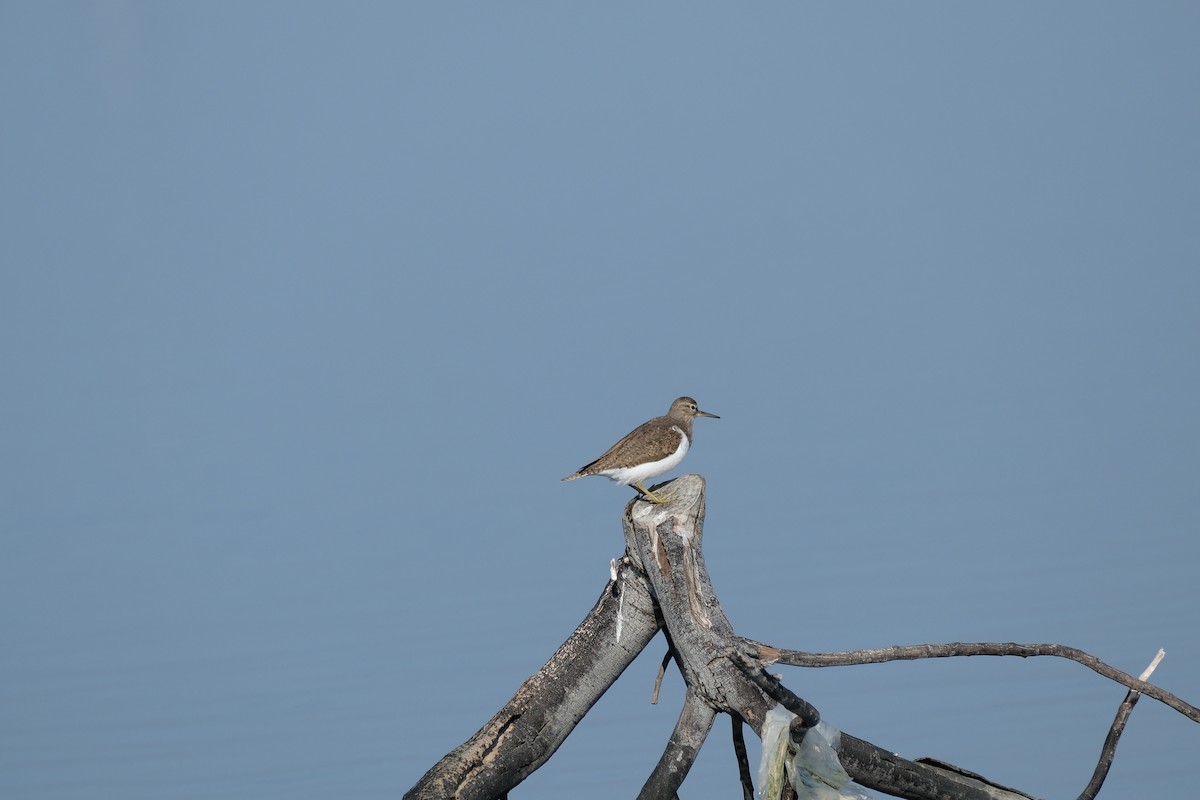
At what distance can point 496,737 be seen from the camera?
6664 millimetres

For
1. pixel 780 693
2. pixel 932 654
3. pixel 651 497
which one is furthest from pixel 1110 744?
pixel 651 497

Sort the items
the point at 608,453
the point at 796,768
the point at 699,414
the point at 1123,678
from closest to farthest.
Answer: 1. the point at 796,768
2. the point at 1123,678
3. the point at 608,453
4. the point at 699,414

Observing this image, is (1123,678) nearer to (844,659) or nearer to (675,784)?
(844,659)

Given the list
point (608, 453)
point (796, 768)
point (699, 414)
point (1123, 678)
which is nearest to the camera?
point (796, 768)

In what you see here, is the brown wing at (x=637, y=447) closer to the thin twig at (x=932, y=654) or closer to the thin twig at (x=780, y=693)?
the thin twig at (x=932, y=654)

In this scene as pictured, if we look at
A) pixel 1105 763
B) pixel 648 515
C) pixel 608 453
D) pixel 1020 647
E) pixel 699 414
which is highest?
pixel 699 414

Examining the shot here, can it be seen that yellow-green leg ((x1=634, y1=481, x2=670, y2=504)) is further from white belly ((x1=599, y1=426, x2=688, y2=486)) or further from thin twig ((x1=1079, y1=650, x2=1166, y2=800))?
thin twig ((x1=1079, y1=650, x2=1166, y2=800))

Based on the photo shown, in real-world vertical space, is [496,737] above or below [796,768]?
above

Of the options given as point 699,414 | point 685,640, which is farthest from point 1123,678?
point 699,414

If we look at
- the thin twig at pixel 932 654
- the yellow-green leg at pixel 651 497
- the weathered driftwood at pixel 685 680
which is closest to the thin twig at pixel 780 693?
the weathered driftwood at pixel 685 680

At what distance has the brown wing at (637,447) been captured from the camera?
7957mm

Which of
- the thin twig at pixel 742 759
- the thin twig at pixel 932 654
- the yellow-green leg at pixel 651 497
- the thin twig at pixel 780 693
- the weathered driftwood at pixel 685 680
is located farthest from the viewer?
the yellow-green leg at pixel 651 497

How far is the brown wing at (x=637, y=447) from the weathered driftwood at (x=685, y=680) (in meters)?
0.91

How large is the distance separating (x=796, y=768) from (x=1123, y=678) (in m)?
1.69
